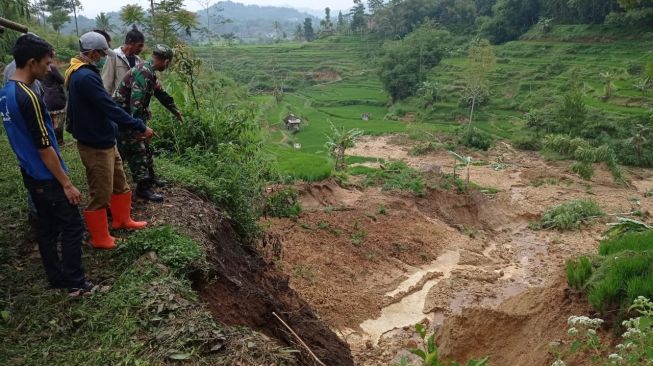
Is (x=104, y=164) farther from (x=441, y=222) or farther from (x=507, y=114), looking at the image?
(x=507, y=114)

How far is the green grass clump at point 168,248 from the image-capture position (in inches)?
148

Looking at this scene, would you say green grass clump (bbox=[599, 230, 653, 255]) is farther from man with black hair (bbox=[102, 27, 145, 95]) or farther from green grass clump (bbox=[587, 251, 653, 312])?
man with black hair (bbox=[102, 27, 145, 95])

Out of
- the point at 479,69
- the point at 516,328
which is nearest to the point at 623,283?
the point at 516,328

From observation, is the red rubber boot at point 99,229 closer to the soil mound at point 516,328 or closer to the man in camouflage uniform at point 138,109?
the man in camouflage uniform at point 138,109

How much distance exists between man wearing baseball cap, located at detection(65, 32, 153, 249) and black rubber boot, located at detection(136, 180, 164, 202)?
0.82 m

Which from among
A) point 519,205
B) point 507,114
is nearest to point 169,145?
point 519,205

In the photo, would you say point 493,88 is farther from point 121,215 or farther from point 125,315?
point 125,315

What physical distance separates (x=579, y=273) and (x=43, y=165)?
507cm

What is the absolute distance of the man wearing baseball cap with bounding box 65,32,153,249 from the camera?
3883 mm

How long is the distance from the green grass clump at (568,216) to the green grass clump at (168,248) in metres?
12.3

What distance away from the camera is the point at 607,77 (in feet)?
99.8

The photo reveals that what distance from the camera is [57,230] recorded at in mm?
3631

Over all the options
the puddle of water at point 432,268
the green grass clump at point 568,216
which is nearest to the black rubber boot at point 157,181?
the puddle of water at point 432,268

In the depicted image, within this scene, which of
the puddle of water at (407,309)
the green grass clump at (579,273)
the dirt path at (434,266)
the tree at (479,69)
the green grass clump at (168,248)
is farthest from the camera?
the tree at (479,69)
